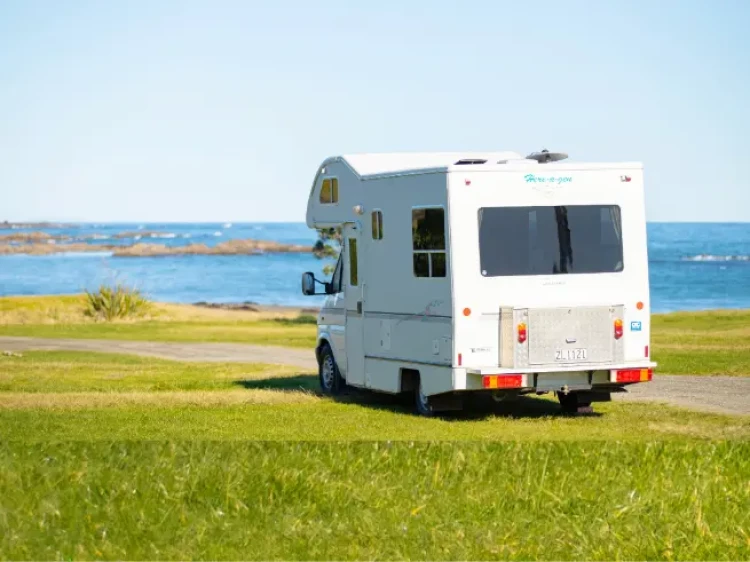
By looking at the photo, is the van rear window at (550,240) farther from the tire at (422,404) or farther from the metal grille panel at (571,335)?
the tire at (422,404)

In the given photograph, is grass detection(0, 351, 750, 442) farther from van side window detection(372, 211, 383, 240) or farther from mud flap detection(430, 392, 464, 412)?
van side window detection(372, 211, 383, 240)

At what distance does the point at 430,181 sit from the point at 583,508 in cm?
611

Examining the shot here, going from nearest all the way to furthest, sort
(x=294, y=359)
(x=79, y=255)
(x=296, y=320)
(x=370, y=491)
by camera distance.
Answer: (x=370, y=491) → (x=294, y=359) → (x=296, y=320) → (x=79, y=255)

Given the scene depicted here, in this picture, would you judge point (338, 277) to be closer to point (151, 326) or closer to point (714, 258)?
point (151, 326)

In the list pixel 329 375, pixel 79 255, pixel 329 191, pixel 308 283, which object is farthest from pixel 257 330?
pixel 79 255

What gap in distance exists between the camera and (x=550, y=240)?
15125 mm

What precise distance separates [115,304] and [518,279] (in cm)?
2926

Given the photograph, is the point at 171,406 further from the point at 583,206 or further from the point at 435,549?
the point at 435,549

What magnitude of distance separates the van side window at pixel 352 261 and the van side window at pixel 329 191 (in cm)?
69

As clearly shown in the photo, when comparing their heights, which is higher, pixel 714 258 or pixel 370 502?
pixel 714 258

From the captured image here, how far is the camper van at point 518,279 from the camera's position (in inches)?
584

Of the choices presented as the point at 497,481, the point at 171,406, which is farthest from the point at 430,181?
the point at 497,481

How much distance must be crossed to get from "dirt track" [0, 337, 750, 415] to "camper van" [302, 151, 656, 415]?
1.68 meters

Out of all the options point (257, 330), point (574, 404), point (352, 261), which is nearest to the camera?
point (574, 404)
